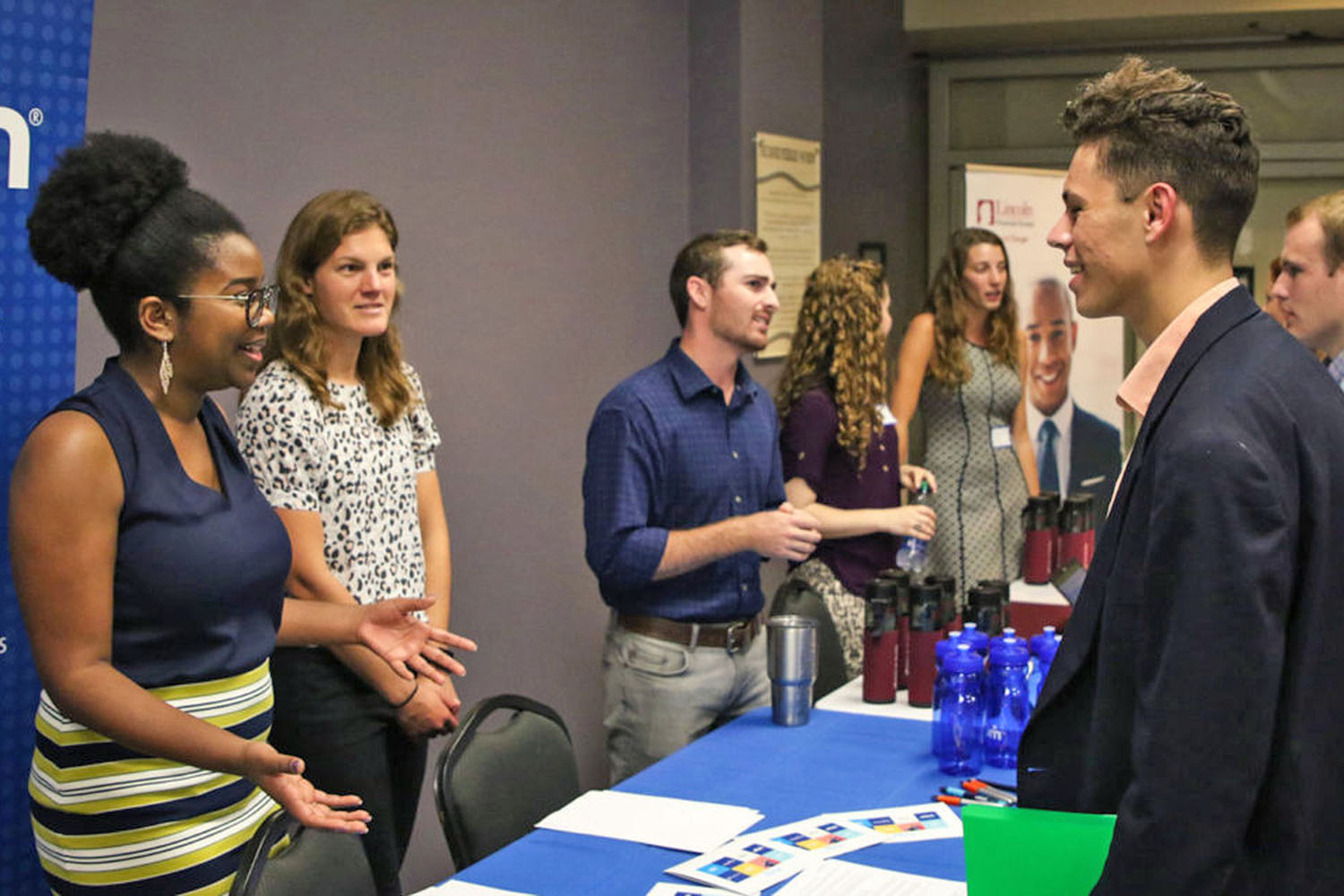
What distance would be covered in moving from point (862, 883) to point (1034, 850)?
51 centimetres

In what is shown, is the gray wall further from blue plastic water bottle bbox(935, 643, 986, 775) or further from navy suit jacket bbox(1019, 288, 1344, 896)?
navy suit jacket bbox(1019, 288, 1344, 896)

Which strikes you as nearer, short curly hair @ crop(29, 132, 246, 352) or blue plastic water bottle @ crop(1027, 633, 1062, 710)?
short curly hair @ crop(29, 132, 246, 352)

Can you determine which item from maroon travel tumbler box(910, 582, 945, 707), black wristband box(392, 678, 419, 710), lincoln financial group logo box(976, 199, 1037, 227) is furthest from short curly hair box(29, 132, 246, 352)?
lincoln financial group logo box(976, 199, 1037, 227)

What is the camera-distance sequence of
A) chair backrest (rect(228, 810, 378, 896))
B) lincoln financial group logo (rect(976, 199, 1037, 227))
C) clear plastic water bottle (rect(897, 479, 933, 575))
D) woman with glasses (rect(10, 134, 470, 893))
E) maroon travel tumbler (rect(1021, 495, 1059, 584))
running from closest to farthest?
1. chair backrest (rect(228, 810, 378, 896))
2. woman with glasses (rect(10, 134, 470, 893))
3. clear plastic water bottle (rect(897, 479, 933, 575))
4. maroon travel tumbler (rect(1021, 495, 1059, 584))
5. lincoln financial group logo (rect(976, 199, 1037, 227))

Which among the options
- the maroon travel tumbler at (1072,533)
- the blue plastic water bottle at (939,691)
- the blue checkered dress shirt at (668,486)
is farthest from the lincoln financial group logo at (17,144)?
the maroon travel tumbler at (1072,533)

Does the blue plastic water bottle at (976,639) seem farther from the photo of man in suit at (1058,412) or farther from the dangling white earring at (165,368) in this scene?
the photo of man in suit at (1058,412)

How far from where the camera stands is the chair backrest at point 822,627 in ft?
10.8

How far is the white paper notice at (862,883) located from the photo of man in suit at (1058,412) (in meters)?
4.84

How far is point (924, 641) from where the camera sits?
280 cm

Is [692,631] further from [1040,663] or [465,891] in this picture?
[465,891]

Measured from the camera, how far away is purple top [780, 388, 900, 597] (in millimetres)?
3645

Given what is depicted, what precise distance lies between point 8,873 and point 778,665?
4.70ft

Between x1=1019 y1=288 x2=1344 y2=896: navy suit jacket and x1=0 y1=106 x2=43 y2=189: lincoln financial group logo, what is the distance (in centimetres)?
185

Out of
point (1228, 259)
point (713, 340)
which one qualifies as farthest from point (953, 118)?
point (1228, 259)
